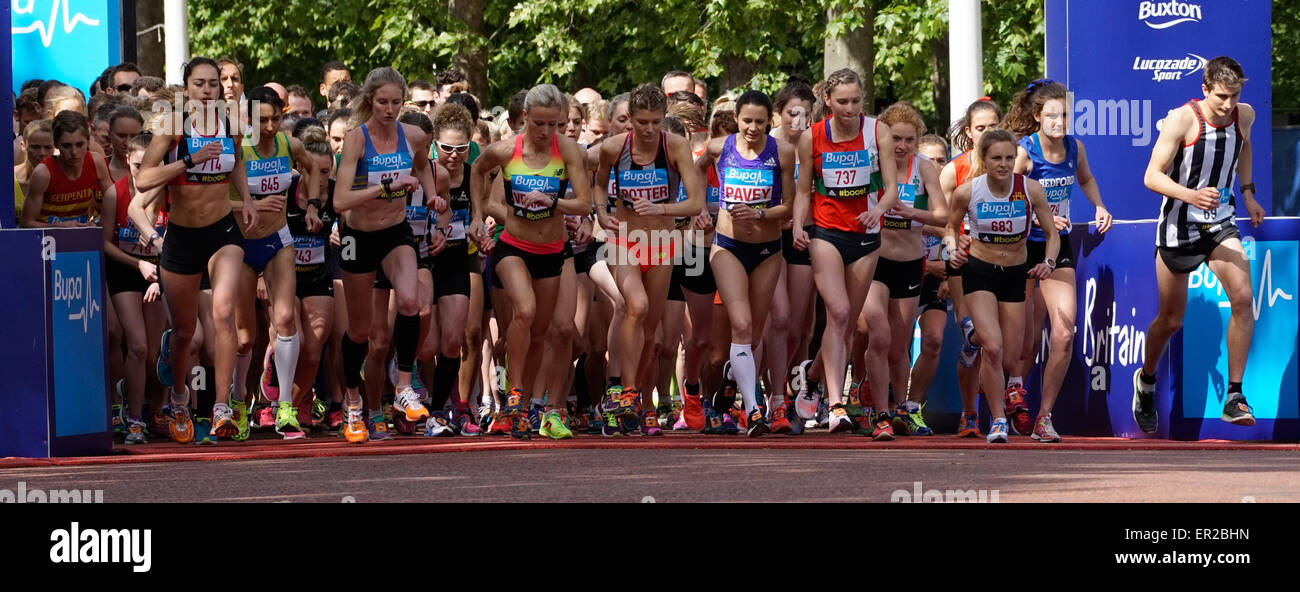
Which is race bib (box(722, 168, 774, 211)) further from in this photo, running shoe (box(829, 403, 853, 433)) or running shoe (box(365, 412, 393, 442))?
running shoe (box(365, 412, 393, 442))

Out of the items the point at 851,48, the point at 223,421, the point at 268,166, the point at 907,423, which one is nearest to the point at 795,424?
the point at 907,423

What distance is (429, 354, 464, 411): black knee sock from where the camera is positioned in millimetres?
13008

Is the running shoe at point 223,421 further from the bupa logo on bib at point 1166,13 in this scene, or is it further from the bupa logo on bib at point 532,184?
the bupa logo on bib at point 1166,13

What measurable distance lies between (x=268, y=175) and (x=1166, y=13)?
6293 mm

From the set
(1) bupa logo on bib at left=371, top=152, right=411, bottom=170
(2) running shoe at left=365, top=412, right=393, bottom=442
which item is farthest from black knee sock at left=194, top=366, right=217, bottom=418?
(1) bupa logo on bib at left=371, top=152, right=411, bottom=170

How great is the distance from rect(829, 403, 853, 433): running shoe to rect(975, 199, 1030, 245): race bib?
133 centimetres

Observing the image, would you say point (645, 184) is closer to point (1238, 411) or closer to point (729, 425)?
point (729, 425)

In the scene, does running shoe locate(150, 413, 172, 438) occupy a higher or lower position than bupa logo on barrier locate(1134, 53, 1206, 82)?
lower

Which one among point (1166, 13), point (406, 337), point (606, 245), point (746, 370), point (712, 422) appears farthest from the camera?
point (1166, 13)

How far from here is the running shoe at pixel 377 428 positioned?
12719 mm

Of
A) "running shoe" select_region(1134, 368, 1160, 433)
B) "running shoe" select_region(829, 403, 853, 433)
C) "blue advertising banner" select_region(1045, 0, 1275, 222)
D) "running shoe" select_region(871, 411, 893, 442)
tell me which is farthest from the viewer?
"blue advertising banner" select_region(1045, 0, 1275, 222)

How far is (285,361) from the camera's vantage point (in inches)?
502

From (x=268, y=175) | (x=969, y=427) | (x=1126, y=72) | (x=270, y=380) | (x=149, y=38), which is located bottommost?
(x=969, y=427)

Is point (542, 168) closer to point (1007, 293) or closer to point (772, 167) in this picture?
point (772, 167)
